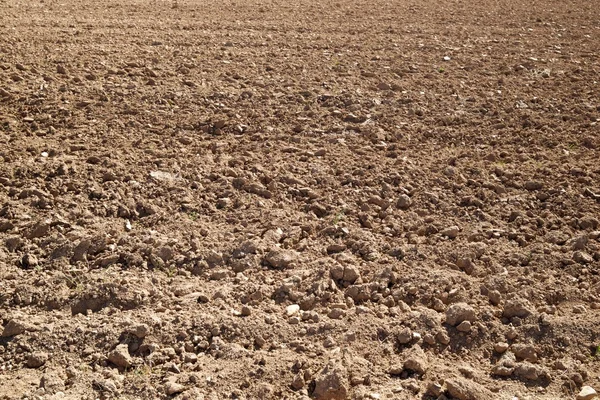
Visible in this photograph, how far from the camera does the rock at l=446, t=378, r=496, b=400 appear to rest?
3.54 meters

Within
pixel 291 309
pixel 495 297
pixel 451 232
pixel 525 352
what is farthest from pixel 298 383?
pixel 451 232

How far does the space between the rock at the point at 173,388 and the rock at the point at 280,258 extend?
1.18 m

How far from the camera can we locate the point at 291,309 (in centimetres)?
412

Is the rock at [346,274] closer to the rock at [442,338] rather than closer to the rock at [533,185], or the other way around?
the rock at [442,338]

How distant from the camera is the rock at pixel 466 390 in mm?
3545

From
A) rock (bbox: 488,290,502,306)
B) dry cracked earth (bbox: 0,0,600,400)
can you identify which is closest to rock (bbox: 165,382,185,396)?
dry cracked earth (bbox: 0,0,600,400)

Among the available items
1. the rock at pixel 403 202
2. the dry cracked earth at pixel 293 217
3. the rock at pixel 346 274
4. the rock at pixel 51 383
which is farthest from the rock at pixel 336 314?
the rock at pixel 51 383

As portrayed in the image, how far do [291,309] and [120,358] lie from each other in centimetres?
104

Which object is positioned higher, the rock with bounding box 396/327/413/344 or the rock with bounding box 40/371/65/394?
the rock with bounding box 396/327/413/344

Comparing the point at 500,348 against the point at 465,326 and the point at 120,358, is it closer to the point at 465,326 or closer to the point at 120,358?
the point at 465,326

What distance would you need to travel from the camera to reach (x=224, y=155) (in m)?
5.75

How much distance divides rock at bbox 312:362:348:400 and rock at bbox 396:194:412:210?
6.17 feet

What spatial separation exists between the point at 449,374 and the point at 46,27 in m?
6.73

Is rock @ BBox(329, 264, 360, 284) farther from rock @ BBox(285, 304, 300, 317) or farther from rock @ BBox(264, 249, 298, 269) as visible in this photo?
rock @ BBox(285, 304, 300, 317)
